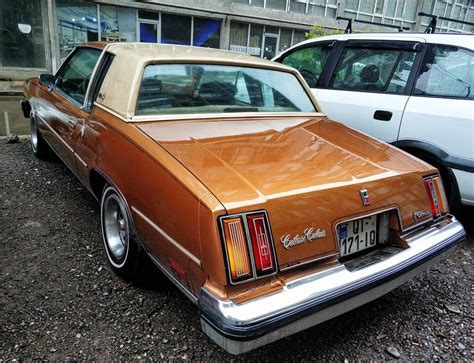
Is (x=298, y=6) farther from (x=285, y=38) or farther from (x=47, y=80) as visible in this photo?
(x=47, y=80)

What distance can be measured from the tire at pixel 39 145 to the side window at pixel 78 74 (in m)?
0.92

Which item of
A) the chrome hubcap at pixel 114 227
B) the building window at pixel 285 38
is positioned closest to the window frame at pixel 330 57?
the chrome hubcap at pixel 114 227

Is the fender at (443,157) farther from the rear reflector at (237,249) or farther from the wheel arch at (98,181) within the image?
the wheel arch at (98,181)

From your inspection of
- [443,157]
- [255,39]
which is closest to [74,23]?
[255,39]

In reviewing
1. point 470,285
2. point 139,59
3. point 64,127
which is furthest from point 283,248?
point 64,127

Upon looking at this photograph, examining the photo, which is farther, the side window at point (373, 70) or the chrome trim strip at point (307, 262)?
the side window at point (373, 70)

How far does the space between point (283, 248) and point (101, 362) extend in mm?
1157

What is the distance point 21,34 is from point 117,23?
3.38 metres

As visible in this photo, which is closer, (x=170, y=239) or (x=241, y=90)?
(x=170, y=239)

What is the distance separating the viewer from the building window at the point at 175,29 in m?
15.7

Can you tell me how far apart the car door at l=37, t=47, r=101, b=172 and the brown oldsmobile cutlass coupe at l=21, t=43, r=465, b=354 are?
41 millimetres

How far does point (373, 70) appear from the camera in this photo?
4148 millimetres

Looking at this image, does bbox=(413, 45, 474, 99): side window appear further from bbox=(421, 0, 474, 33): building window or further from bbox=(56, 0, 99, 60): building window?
bbox=(421, 0, 474, 33): building window

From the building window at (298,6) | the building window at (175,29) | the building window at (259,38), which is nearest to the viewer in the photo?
the building window at (175,29)
